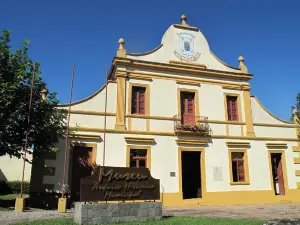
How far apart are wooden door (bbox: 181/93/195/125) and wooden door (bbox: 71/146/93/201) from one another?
552 centimetres

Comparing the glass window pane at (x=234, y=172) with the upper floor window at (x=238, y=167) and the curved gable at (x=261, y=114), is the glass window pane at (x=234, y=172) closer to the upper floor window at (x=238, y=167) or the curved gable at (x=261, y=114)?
the upper floor window at (x=238, y=167)

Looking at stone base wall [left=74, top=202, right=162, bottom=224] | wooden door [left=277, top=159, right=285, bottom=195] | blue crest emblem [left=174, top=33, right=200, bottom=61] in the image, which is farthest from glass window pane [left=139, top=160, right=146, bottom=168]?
wooden door [left=277, top=159, right=285, bottom=195]

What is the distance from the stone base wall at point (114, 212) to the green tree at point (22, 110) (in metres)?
4.38

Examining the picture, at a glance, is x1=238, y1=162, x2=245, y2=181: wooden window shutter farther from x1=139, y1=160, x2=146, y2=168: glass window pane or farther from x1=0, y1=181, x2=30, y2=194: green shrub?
x1=0, y1=181, x2=30, y2=194: green shrub

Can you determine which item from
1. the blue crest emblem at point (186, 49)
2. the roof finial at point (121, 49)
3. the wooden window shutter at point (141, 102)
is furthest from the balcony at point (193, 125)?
the roof finial at point (121, 49)

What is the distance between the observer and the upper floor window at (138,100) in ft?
50.4

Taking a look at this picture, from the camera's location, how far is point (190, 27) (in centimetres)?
1748

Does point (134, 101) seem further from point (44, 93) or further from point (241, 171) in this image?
point (241, 171)

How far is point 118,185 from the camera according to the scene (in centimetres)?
944

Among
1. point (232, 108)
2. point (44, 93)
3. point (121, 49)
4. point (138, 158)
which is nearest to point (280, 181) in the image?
point (232, 108)

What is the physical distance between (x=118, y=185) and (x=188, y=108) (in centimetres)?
803

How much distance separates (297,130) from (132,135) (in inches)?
419

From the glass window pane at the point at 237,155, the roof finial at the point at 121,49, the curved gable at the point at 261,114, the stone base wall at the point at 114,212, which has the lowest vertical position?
the stone base wall at the point at 114,212

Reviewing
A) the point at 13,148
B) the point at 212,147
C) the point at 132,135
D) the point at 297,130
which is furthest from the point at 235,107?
the point at 13,148
